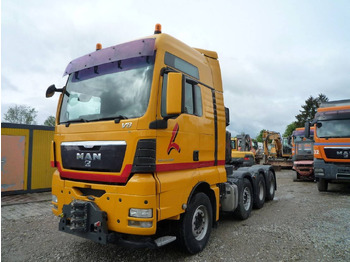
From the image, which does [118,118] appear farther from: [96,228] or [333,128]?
[333,128]

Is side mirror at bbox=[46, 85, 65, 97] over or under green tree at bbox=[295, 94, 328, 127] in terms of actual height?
under

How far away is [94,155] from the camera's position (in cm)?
371

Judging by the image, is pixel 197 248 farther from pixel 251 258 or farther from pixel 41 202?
pixel 41 202

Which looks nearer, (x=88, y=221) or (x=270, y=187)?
(x=88, y=221)

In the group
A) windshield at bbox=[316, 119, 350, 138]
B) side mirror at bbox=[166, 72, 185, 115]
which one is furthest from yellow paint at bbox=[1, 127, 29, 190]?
windshield at bbox=[316, 119, 350, 138]

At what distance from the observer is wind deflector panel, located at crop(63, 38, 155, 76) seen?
366 centimetres

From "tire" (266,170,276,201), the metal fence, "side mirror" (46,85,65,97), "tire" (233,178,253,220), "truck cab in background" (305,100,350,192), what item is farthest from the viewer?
"truck cab in background" (305,100,350,192)

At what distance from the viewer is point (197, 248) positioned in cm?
422

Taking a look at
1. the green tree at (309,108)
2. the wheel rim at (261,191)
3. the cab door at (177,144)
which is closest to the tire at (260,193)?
the wheel rim at (261,191)

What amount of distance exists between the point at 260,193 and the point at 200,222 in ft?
12.7

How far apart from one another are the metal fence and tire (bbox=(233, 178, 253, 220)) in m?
7.21

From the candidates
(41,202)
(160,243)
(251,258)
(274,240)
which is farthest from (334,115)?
(41,202)

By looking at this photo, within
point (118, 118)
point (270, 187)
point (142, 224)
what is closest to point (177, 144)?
point (118, 118)

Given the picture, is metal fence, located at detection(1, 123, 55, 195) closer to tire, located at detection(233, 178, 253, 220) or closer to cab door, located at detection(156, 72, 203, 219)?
tire, located at detection(233, 178, 253, 220)
